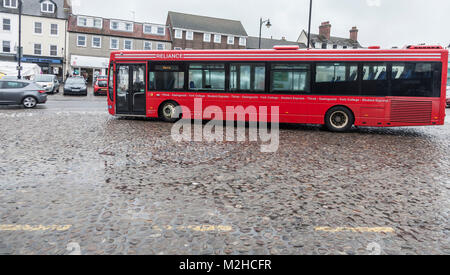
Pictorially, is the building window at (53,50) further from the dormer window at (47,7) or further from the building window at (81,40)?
the dormer window at (47,7)

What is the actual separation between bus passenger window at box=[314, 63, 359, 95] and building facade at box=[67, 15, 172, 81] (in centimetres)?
3925

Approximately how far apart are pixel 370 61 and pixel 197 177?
9051 millimetres

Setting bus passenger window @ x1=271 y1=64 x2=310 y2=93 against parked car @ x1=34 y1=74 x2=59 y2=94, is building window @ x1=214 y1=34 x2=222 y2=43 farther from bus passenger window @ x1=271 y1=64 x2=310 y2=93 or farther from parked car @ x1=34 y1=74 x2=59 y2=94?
bus passenger window @ x1=271 y1=64 x2=310 y2=93

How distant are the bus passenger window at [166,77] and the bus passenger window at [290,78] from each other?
3.58 metres

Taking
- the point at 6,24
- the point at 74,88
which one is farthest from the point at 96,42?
the point at 74,88

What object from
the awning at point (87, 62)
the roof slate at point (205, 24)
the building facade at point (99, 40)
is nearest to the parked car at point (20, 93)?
the building facade at point (99, 40)

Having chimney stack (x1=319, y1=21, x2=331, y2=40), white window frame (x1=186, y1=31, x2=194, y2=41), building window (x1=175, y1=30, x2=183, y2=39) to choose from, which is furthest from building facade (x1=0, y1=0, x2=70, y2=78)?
chimney stack (x1=319, y1=21, x2=331, y2=40)

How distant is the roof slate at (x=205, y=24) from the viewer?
54.8 metres

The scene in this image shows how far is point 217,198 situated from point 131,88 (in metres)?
11.2

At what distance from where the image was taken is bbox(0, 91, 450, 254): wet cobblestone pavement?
371 centimetres

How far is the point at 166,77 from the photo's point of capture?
1490cm

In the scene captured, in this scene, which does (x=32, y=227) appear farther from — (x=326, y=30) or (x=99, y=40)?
(x=326, y=30)
